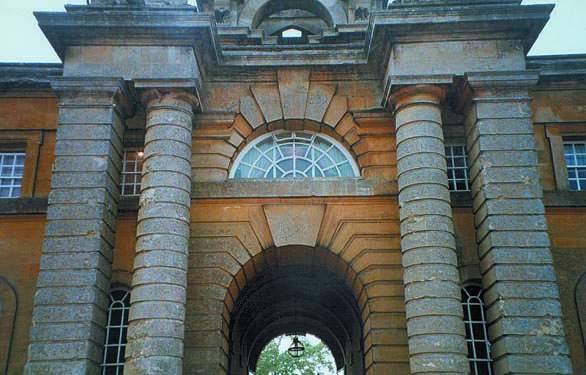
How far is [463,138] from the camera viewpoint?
49.0 ft

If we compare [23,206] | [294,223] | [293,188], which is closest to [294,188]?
[293,188]

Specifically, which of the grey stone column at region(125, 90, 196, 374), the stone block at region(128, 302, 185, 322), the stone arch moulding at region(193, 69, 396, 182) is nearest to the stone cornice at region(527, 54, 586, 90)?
the stone arch moulding at region(193, 69, 396, 182)

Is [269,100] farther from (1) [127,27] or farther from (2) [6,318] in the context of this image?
(2) [6,318]

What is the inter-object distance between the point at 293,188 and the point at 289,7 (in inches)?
245

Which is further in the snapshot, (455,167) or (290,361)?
(290,361)

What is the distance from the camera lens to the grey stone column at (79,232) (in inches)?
454

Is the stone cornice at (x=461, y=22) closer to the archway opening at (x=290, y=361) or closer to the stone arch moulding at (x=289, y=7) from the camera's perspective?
the stone arch moulding at (x=289, y=7)

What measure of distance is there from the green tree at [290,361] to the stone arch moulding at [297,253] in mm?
34421

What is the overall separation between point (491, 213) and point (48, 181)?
944 cm

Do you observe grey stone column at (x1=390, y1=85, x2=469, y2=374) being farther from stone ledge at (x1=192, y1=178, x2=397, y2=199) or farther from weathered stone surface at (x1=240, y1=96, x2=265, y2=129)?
weathered stone surface at (x1=240, y1=96, x2=265, y2=129)

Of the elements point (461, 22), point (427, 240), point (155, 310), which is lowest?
point (155, 310)

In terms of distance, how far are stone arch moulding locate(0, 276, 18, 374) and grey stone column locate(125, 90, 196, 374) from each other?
373 centimetres

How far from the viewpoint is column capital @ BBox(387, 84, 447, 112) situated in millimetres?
13133

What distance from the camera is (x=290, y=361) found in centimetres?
5028
